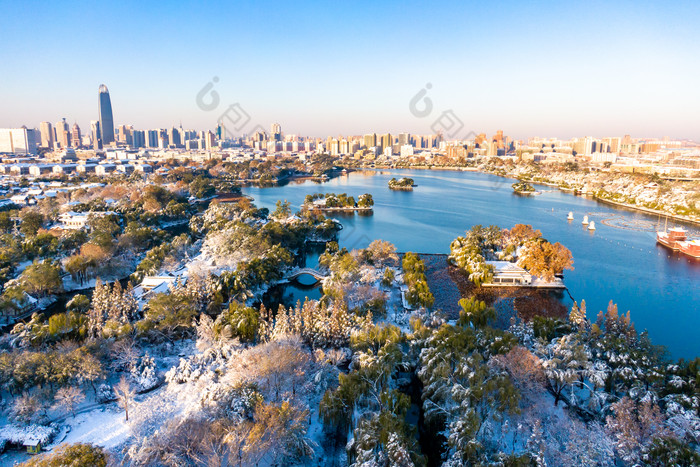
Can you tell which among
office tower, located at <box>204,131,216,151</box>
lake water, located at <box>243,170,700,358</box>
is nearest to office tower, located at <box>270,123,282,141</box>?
office tower, located at <box>204,131,216,151</box>

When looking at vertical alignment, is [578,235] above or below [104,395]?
above

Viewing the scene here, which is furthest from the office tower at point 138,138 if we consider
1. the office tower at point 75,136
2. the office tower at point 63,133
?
the office tower at point 63,133

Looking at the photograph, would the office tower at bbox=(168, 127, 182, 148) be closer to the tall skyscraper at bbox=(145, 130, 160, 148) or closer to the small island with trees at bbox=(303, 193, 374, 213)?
the tall skyscraper at bbox=(145, 130, 160, 148)

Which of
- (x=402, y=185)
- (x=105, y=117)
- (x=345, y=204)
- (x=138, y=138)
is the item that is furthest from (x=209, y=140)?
(x=345, y=204)

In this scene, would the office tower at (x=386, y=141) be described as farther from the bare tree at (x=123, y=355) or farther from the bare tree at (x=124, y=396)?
the bare tree at (x=124, y=396)

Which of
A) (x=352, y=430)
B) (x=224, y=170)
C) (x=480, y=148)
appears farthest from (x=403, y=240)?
(x=480, y=148)

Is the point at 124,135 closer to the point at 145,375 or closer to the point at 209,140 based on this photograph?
the point at 209,140

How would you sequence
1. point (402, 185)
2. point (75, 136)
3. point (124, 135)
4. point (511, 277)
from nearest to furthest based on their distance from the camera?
point (511, 277)
point (402, 185)
point (75, 136)
point (124, 135)
